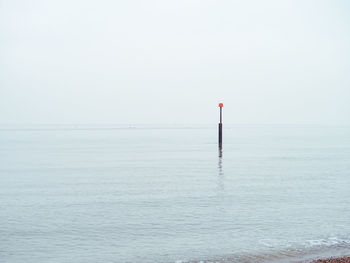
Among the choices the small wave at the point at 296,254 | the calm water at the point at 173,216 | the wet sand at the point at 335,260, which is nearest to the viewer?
the wet sand at the point at 335,260

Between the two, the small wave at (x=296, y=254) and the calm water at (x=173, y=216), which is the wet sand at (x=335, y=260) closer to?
the small wave at (x=296, y=254)

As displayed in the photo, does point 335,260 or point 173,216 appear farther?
point 173,216

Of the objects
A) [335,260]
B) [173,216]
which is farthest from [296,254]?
[173,216]

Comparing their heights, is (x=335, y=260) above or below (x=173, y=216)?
above

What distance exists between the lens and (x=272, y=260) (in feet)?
47.8

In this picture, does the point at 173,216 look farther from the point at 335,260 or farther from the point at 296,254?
the point at 335,260

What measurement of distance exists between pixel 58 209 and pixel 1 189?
8.55 metres

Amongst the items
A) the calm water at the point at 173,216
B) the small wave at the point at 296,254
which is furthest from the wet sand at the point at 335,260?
the calm water at the point at 173,216

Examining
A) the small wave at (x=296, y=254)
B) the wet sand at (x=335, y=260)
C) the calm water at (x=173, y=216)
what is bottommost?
the calm water at (x=173, y=216)

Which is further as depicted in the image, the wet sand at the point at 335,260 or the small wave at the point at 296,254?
the small wave at the point at 296,254

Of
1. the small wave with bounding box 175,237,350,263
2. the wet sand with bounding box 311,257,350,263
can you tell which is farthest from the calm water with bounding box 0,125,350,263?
the wet sand with bounding box 311,257,350,263

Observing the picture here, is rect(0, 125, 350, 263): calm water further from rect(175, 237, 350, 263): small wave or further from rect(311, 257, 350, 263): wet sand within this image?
rect(311, 257, 350, 263): wet sand

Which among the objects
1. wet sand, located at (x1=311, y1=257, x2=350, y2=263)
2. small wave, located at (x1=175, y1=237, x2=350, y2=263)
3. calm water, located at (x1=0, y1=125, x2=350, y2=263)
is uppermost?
wet sand, located at (x1=311, y1=257, x2=350, y2=263)

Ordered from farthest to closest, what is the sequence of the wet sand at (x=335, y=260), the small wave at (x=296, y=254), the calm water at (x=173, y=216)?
the calm water at (x=173, y=216) < the small wave at (x=296, y=254) < the wet sand at (x=335, y=260)
